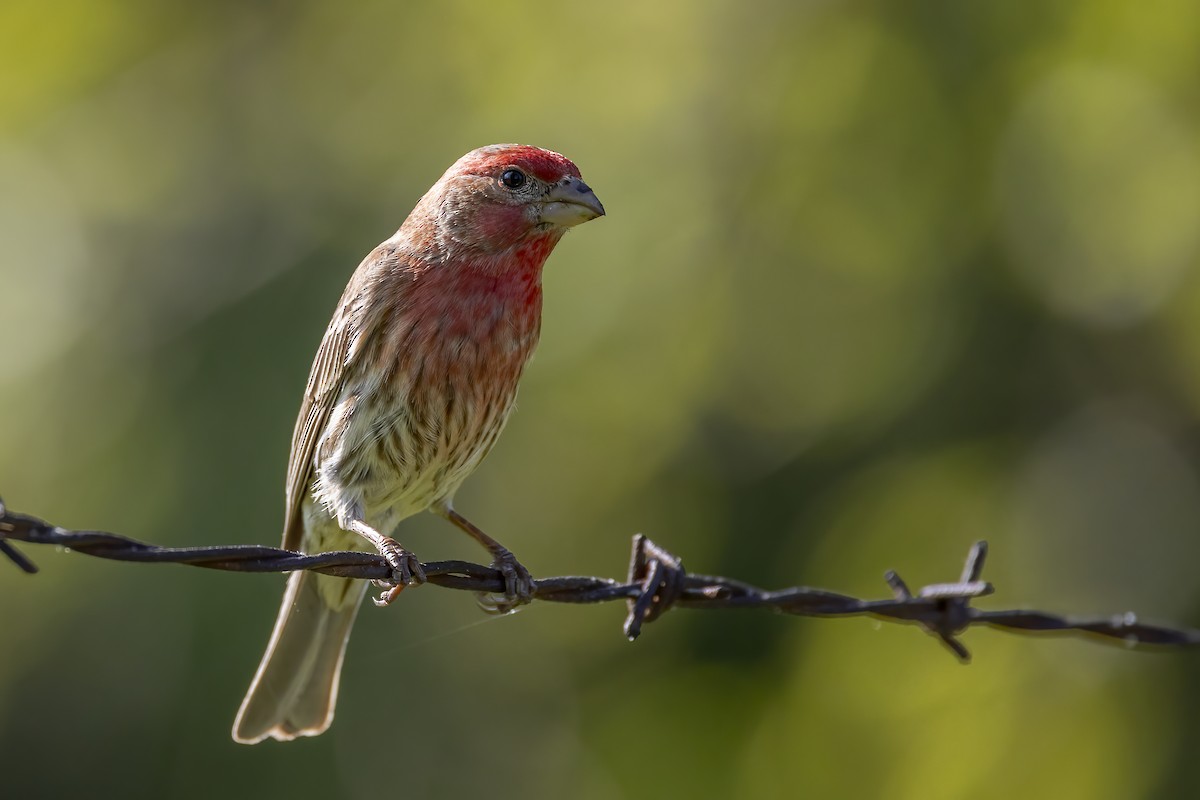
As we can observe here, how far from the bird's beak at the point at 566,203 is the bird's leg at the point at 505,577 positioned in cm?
110

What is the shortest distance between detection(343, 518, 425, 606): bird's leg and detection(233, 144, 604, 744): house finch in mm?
23

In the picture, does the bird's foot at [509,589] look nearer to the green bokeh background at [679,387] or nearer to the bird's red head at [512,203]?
the bird's red head at [512,203]

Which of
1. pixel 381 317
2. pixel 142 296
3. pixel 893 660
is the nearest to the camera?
pixel 381 317

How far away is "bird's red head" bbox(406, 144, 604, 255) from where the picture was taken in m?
4.88

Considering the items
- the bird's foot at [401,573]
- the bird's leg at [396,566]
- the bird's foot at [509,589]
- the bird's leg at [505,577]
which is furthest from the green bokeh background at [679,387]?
the bird's foot at [401,573]

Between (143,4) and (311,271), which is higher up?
(143,4)

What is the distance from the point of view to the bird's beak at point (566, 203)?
16.0 ft

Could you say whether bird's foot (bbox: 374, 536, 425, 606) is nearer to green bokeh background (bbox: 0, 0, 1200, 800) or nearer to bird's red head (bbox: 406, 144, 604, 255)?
bird's red head (bbox: 406, 144, 604, 255)

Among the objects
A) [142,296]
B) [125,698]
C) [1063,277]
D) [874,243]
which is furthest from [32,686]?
[1063,277]

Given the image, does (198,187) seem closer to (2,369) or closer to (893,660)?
(2,369)

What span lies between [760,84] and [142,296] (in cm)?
372

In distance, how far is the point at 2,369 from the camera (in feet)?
25.7

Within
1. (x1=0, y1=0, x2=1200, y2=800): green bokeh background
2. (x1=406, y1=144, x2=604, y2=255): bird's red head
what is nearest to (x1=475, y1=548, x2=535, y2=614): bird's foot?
(x1=406, y1=144, x2=604, y2=255): bird's red head

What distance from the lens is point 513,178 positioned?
16.3 feet
